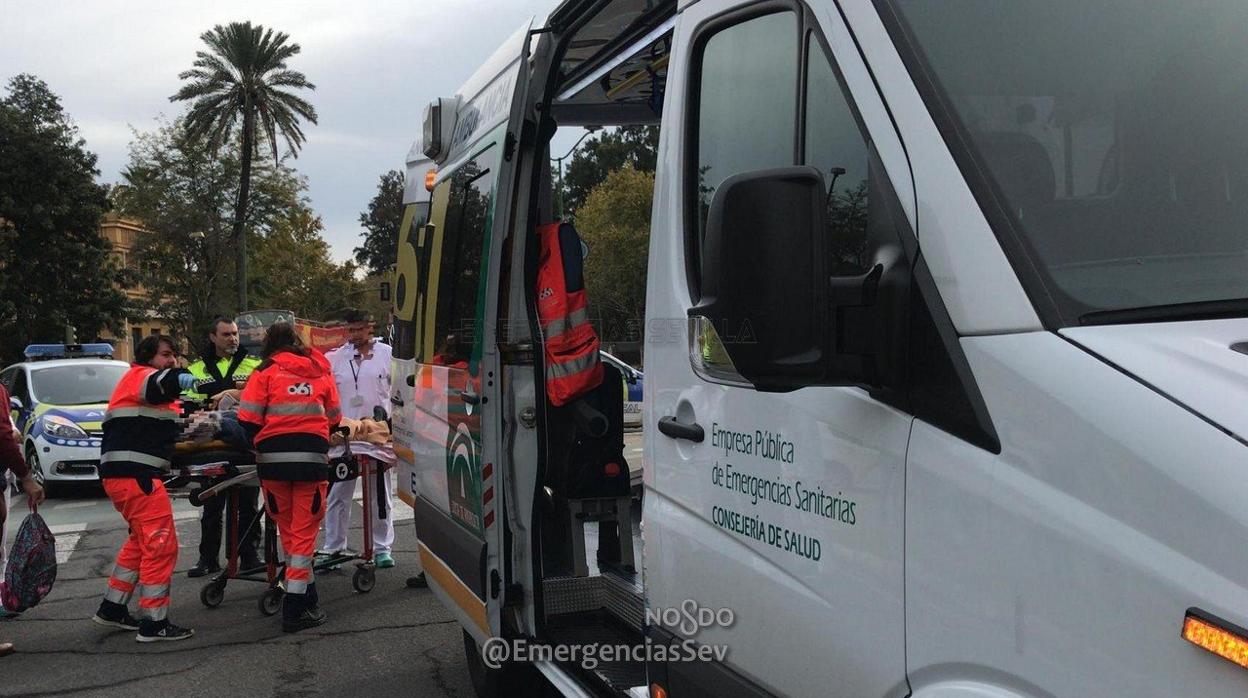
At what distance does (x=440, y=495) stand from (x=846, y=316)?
3373mm

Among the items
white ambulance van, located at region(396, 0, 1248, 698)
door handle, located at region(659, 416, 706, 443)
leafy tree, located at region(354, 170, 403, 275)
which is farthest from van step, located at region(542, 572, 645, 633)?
leafy tree, located at region(354, 170, 403, 275)

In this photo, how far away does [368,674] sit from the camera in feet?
19.5

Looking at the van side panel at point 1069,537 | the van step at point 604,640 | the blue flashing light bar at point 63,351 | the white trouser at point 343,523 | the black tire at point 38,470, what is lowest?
the black tire at point 38,470

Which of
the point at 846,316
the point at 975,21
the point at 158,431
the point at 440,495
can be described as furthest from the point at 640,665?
the point at 158,431

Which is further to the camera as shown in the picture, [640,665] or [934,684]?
[640,665]

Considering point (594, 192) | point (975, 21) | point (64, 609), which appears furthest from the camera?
point (64, 609)

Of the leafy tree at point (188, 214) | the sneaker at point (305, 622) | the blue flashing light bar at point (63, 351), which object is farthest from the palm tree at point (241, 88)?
the sneaker at point (305, 622)

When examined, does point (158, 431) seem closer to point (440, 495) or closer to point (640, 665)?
point (440, 495)

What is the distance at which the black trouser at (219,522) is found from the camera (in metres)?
8.27

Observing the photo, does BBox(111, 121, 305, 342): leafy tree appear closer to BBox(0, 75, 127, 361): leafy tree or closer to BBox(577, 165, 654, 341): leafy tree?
BBox(0, 75, 127, 361): leafy tree

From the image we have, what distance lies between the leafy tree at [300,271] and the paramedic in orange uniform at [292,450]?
138 feet

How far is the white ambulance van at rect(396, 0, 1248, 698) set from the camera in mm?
1573

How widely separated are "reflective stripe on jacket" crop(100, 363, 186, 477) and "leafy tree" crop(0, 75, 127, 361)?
98.0 feet

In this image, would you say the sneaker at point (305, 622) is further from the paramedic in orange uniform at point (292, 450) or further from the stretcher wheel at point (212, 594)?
the stretcher wheel at point (212, 594)
